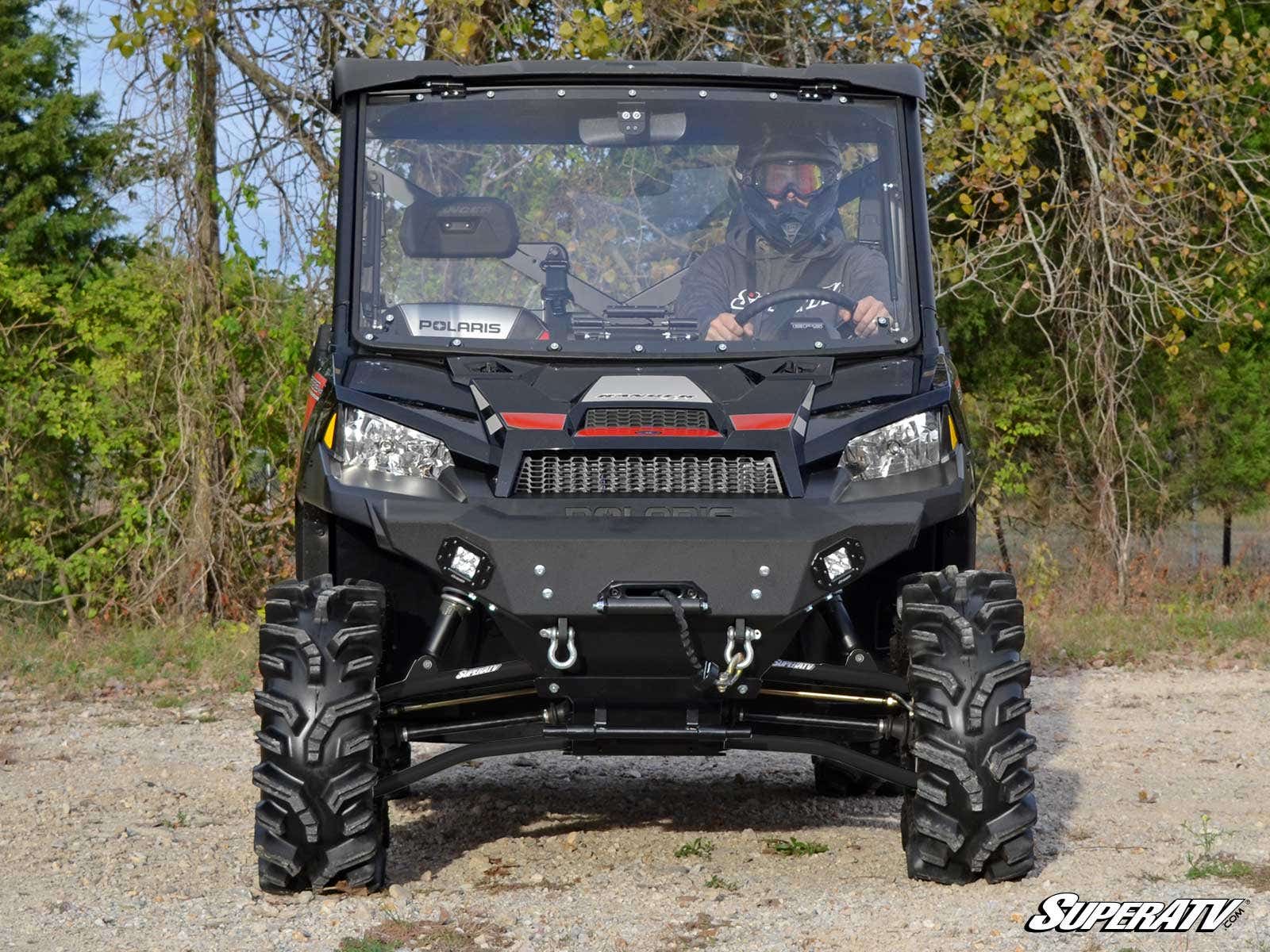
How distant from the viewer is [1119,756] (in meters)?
8.04

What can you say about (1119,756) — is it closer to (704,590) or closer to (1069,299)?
(704,590)

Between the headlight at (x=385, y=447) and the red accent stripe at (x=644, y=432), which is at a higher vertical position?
the red accent stripe at (x=644, y=432)

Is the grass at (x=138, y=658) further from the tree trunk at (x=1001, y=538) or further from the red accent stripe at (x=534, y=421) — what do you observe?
the tree trunk at (x=1001, y=538)

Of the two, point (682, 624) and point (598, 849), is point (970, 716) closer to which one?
point (682, 624)

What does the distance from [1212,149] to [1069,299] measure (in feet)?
4.92

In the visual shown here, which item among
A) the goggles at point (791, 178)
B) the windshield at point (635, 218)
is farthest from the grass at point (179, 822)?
the goggles at point (791, 178)

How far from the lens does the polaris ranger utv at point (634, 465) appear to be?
16.3ft

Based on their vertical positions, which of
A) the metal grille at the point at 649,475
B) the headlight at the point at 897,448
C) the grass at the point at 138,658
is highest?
the headlight at the point at 897,448

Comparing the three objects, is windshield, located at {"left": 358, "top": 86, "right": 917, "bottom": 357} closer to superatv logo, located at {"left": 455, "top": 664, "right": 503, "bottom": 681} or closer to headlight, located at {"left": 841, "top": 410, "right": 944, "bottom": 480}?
headlight, located at {"left": 841, "top": 410, "right": 944, "bottom": 480}

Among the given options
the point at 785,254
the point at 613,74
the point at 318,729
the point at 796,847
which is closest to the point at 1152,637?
the point at 796,847

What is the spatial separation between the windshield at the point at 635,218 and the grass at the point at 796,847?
1700 mm

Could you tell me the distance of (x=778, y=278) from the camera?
18.9 ft

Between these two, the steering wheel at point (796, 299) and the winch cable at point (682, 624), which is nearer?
the winch cable at point (682, 624)

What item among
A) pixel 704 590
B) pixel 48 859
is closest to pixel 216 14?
pixel 48 859
